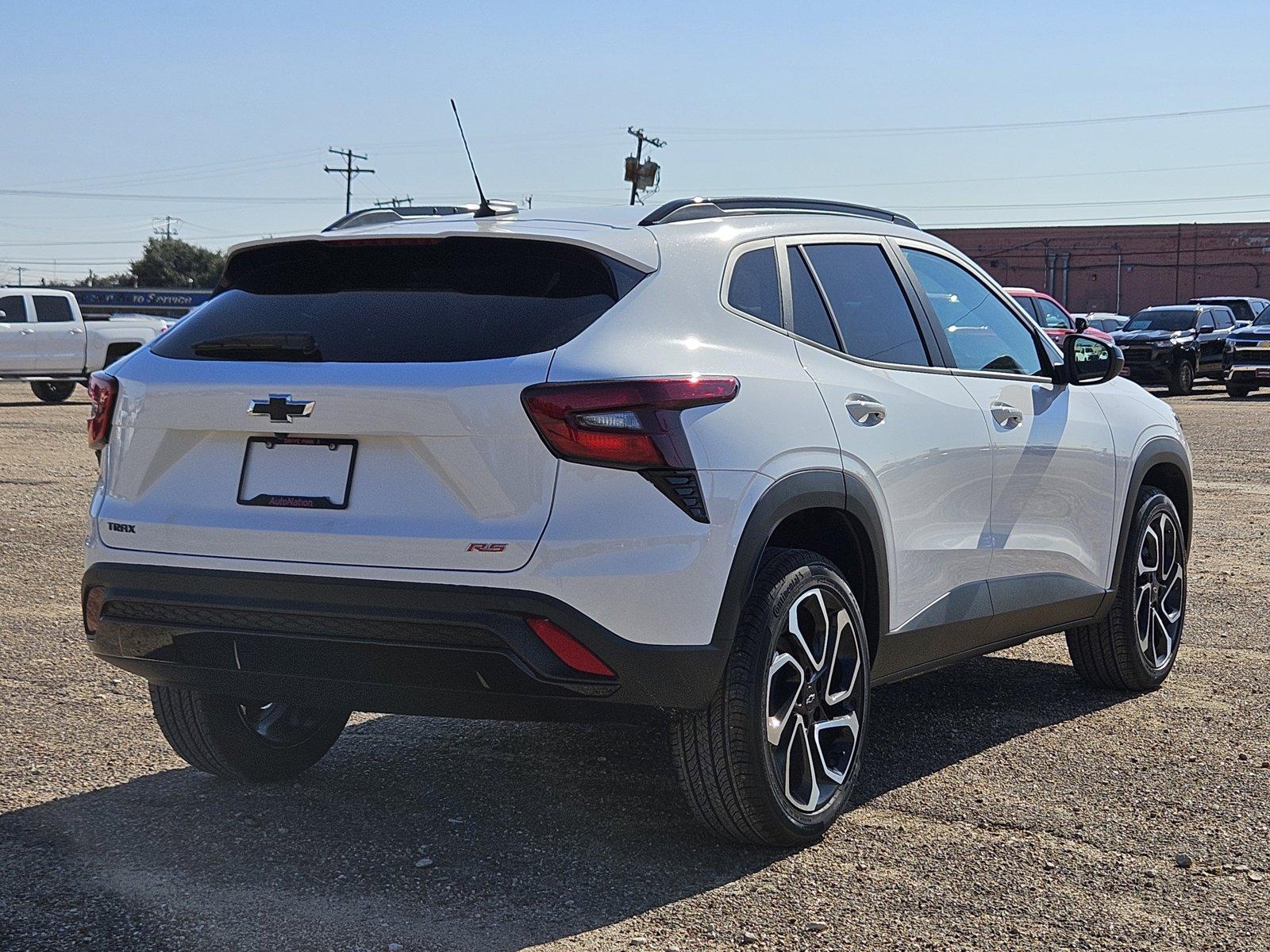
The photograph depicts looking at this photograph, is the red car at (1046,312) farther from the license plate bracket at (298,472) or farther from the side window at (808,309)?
the license plate bracket at (298,472)

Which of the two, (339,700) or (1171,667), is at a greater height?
(339,700)

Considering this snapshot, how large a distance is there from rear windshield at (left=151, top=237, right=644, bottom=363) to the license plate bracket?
22 centimetres

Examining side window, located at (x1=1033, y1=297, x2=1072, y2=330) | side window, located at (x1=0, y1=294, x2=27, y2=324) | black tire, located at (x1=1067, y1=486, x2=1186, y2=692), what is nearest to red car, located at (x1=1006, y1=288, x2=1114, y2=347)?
side window, located at (x1=1033, y1=297, x2=1072, y2=330)

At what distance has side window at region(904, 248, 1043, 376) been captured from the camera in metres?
5.41

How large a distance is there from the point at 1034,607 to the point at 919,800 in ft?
3.52

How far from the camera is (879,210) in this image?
5668mm

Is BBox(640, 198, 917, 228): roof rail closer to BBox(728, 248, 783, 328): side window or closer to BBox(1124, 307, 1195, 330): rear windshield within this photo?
BBox(728, 248, 783, 328): side window

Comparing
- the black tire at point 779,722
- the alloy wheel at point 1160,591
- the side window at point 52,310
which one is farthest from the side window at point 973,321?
the side window at point 52,310

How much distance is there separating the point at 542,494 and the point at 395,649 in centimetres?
52

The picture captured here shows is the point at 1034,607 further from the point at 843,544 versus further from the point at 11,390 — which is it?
the point at 11,390

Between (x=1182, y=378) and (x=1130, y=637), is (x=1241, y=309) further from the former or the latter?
(x=1130, y=637)

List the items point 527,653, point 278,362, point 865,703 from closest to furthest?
point 527,653, point 278,362, point 865,703

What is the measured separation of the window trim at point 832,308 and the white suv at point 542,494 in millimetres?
23

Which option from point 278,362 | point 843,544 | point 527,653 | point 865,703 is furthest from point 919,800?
point 278,362
